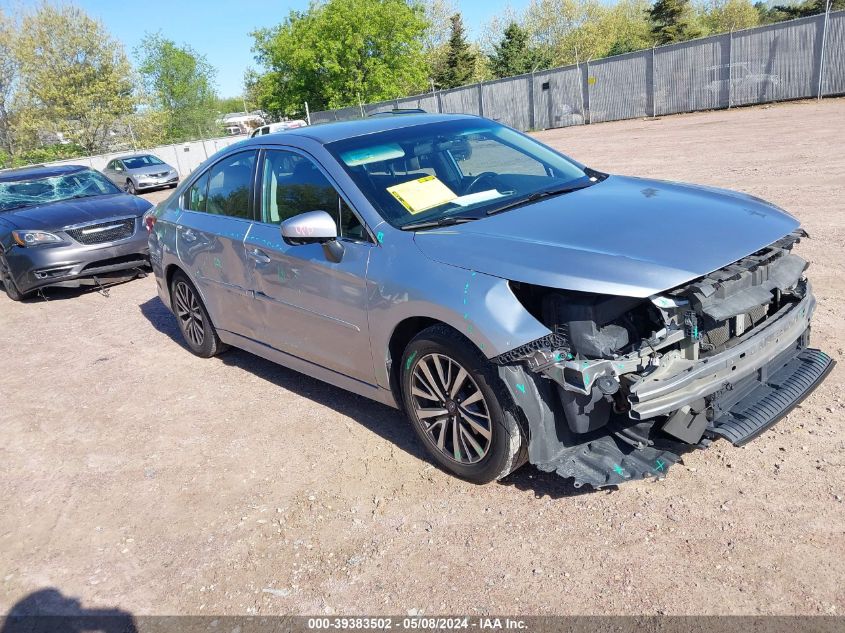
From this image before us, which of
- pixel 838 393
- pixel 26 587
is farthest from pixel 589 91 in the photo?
pixel 26 587

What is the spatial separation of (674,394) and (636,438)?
34cm

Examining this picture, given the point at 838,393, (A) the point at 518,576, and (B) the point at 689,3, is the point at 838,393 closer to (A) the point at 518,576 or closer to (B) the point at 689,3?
(A) the point at 518,576

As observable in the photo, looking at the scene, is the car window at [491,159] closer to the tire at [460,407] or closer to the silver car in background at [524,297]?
the silver car in background at [524,297]

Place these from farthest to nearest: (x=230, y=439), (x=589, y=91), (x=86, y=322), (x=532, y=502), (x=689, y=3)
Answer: (x=689, y=3) → (x=589, y=91) → (x=86, y=322) → (x=230, y=439) → (x=532, y=502)

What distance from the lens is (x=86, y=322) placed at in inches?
319

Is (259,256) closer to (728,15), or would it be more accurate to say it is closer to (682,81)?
(682,81)

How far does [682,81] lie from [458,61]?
3015 centimetres

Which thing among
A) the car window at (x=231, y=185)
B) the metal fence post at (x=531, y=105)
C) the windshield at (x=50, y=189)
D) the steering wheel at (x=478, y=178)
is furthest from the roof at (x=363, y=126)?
the metal fence post at (x=531, y=105)

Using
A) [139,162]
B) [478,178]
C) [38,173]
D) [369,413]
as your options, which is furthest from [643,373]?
[139,162]

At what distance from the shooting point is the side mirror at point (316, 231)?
12.7 ft

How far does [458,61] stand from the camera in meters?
54.0

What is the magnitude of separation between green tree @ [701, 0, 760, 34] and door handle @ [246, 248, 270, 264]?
6411 centimetres

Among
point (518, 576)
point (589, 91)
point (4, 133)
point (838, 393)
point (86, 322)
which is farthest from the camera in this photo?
point (4, 133)

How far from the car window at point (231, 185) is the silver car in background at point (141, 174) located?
68.3 feet
